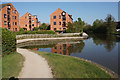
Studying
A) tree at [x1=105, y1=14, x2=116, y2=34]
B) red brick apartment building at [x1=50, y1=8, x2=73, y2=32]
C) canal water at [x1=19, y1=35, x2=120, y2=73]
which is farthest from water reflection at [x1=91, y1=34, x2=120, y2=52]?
tree at [x1=105, y1=14, x2=116, y2=34]

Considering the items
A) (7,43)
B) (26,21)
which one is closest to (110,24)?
(26,21)

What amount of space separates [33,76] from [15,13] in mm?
46705

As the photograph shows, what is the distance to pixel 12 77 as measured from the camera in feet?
18.0

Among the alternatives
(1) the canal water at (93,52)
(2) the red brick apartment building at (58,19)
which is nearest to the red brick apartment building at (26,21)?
(2) the red brick apartment building at (58,19)

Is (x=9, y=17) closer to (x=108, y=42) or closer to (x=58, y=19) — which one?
(x=58, y=19)

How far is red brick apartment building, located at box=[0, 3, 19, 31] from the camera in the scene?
4018cm

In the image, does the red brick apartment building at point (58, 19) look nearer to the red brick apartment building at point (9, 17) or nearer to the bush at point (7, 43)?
the red brick apartment building at point (9, 17)

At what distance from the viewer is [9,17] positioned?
41.8 m

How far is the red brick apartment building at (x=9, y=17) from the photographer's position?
4018cm

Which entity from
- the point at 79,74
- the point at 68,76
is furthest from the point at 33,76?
the point at 79,74

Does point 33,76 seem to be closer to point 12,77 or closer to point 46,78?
point 46,78

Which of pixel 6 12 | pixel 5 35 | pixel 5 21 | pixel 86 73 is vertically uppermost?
pixel 6 12

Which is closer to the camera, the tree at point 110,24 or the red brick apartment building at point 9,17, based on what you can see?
the red brick apartment building at point 9,17

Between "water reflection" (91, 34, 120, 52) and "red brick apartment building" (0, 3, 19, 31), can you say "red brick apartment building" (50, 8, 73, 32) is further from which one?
"water reflection" (91, 34, 120, 52)
